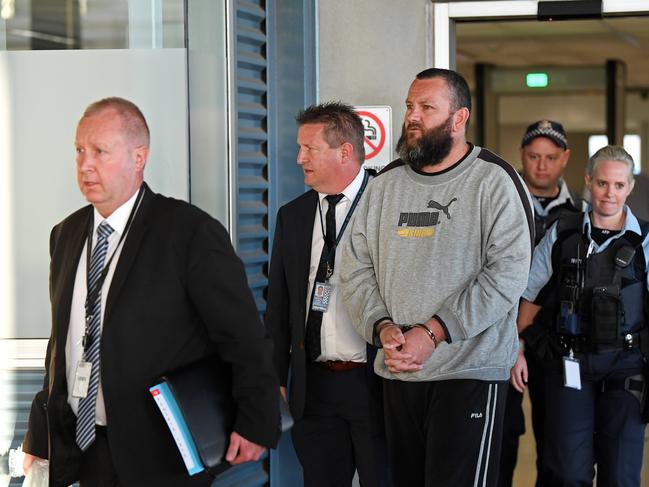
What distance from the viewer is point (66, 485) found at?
9.56 feet

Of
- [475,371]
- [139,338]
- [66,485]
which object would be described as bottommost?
[66,485]

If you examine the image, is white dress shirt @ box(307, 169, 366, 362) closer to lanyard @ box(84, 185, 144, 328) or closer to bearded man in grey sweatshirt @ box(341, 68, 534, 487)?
bearded man in grey sweatshirt @ box(341, 68, 534, 487)

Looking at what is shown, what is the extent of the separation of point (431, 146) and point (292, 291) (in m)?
0.86

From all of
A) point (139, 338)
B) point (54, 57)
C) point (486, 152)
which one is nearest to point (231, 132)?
point (54, 57)

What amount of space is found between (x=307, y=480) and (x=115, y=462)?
1.49 m

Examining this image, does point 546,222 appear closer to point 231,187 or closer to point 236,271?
point 231,187

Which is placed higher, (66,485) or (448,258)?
(448,258)

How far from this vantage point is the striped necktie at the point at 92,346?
9.23ft

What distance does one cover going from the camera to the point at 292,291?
13.4 ft

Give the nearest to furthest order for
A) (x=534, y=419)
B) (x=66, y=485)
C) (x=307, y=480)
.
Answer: (x=66, y=485) < (x=307, y=480) < (x=534, y=419)

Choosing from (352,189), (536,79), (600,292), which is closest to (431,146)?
(352,189)

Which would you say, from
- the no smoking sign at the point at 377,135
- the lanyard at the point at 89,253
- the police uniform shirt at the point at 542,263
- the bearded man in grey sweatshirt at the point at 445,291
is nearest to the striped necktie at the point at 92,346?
the lanyard at the point at 89,253

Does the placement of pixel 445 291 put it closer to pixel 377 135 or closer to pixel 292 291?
pixel 292 291

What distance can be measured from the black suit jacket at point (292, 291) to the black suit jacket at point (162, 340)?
1.13 metres
